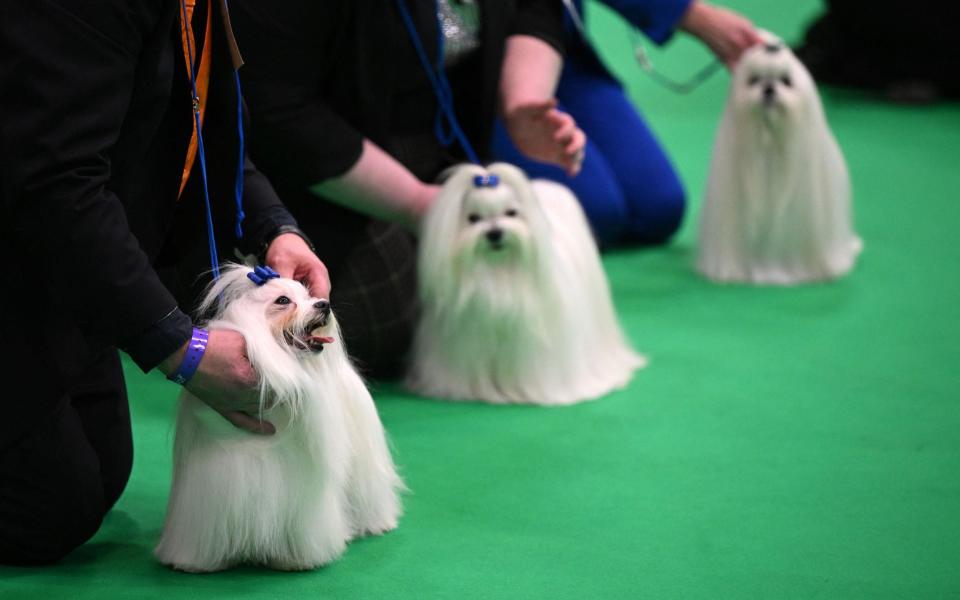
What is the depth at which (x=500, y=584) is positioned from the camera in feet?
6.05

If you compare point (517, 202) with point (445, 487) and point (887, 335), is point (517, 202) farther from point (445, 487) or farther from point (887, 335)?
point (887, 335)

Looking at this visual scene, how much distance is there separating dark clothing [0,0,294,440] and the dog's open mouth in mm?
144

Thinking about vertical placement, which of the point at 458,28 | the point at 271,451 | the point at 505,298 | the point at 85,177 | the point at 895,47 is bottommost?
the point at 895,47

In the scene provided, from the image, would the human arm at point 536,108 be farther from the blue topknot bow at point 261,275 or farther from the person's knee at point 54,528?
the person's knee at point 54,528

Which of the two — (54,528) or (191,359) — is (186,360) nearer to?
(191,359)

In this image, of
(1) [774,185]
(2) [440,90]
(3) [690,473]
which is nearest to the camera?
(3) [690,473]

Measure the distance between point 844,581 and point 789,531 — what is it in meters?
0.18

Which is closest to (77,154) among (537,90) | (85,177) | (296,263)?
(85,177)

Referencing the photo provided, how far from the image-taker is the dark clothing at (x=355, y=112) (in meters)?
2.49

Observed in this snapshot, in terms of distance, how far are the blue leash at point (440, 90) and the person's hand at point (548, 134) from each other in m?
0.12

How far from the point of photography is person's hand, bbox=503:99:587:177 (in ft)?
8.77

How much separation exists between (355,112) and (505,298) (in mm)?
479

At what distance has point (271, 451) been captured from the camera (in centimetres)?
178

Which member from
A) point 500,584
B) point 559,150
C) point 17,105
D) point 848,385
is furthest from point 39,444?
point 848,385
